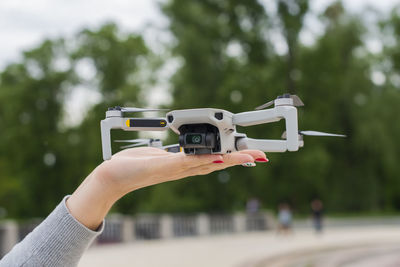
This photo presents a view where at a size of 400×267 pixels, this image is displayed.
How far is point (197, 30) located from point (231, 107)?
176 inches

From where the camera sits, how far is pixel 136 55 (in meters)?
30.1

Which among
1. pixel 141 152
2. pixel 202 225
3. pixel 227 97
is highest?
pixel 227 97

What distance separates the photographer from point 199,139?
133cm

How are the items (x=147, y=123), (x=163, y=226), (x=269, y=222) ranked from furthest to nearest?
(x=269, y=222) → (x=163, y=226) → (x=147, y=123)

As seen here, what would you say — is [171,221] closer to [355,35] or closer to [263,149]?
[355,35]

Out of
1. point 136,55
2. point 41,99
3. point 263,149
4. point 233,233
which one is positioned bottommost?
point 233,233

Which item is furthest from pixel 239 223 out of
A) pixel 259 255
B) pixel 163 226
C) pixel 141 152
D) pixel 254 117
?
pixel 254 117

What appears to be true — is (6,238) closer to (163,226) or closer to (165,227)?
(163,226)

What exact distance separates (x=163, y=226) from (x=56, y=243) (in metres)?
22.1

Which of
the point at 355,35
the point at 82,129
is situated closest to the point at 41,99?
the point at 82,129

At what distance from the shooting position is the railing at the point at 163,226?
21.3 metres

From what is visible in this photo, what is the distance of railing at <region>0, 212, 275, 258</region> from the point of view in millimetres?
21312

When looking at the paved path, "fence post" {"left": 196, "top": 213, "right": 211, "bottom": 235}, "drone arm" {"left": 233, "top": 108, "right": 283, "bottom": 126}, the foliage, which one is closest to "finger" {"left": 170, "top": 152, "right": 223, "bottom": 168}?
"drone arm" {"left": 233, "top": 108, "right": 283, "bottom": 126}

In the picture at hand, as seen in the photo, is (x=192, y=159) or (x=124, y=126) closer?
(x=192, y=159)
